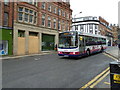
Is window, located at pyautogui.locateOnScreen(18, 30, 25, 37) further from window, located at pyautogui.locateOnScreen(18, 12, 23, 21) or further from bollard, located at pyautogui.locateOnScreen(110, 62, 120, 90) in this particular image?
bollard, located at pyautogui.locateOnScreen(110, 62, 120, 90)

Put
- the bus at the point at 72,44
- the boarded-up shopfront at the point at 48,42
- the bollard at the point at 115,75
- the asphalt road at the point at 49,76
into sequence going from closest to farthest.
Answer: the bollard at the point at 115,75 → the asphalt road at the point at 49,76 → the bus at the point at 72,44 → the boarded-up shopfront at the point at 48,42

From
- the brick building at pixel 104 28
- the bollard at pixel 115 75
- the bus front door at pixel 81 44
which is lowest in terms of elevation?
the bollard at pixel 115 75

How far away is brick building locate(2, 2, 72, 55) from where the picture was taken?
19.2 meters

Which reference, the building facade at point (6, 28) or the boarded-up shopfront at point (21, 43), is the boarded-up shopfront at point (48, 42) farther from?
the building facade at point (6, 28)

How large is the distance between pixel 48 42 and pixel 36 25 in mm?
5361

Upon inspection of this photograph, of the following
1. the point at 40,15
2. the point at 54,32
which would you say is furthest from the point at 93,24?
the point at 40,15

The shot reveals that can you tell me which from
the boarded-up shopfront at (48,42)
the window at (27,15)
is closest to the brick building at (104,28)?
the boarded-up shopfront at (48,42)

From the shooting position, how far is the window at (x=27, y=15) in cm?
2012

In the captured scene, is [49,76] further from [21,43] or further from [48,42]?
[48,42]

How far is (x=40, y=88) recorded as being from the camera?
4.48 meters

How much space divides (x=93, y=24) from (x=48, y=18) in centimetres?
3950

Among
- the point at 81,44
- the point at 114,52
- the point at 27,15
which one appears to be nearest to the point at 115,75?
the point at 81,44

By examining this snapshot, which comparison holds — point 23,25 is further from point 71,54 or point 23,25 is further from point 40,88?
point 40,88

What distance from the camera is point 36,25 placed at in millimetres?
23078
